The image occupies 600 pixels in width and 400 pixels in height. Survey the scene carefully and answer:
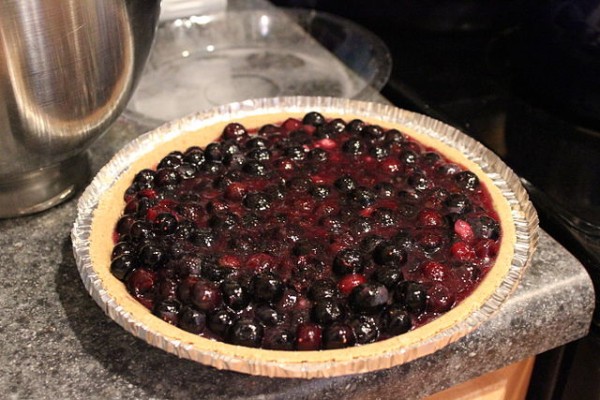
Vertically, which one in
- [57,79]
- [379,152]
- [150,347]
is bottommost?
[150,347]

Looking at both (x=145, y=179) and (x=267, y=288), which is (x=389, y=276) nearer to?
(x=267, y=288)

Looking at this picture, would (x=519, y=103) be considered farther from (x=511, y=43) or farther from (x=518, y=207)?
(x=518, y=207)

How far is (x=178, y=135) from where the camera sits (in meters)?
1.05

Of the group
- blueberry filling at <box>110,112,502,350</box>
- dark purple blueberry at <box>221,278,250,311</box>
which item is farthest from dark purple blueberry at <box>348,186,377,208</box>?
dark purple blueberry at <box>221,278,250,311</box>

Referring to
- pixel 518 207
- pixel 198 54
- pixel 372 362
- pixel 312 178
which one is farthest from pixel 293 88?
pixel 372 362

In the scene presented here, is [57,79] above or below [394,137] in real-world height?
above

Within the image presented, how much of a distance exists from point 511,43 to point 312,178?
76cm

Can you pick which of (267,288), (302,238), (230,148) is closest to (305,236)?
(302,238)

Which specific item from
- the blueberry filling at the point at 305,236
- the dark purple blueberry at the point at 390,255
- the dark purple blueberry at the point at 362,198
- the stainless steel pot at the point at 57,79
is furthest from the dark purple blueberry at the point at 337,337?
the stainless steel pot at the point at 57,79

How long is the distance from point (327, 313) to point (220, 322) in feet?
0.35

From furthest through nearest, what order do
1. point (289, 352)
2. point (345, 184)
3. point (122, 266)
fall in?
1. point (345, 184)
2. point (122, 266)
3. point (289, 352)

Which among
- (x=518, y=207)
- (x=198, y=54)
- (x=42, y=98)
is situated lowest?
(x=198, y=54)

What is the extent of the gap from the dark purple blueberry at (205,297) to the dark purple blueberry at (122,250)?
0.39 feet

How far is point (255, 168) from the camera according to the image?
3.05ft
